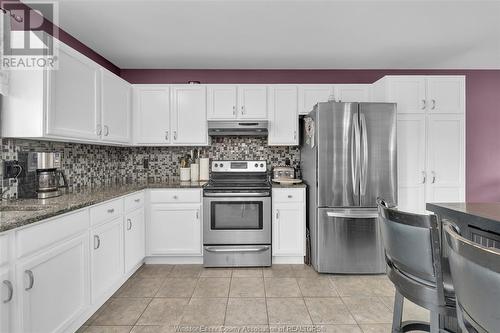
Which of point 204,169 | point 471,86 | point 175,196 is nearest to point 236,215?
point 175,196

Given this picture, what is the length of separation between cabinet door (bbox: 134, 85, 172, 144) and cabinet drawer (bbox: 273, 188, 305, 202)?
156 cm

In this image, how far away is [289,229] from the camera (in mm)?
3117

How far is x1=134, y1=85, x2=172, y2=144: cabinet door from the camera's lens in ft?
11.2

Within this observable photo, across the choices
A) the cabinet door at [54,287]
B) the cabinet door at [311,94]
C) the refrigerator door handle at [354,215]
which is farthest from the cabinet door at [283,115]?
the cabinet door at [54,287]

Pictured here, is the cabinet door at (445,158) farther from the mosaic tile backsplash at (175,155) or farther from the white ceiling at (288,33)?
the mosaic tile backsplash at (175,155)

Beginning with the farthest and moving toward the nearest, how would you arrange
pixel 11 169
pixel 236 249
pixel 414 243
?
pixel 236 249
pixel 11 169
pixel 414 243

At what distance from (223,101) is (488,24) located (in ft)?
9.39

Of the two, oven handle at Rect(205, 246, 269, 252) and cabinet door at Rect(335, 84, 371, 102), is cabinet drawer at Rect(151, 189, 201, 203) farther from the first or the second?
cabinet door at Rect(335, 84, 371, 102)

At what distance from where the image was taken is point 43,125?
6.16ft

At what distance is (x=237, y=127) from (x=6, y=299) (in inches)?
103

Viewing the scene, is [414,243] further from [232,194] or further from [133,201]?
[133,201]

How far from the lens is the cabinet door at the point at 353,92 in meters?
3.47

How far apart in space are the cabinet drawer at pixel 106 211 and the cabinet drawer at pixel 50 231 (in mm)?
86

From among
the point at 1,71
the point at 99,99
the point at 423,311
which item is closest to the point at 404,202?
the point at 423,311
